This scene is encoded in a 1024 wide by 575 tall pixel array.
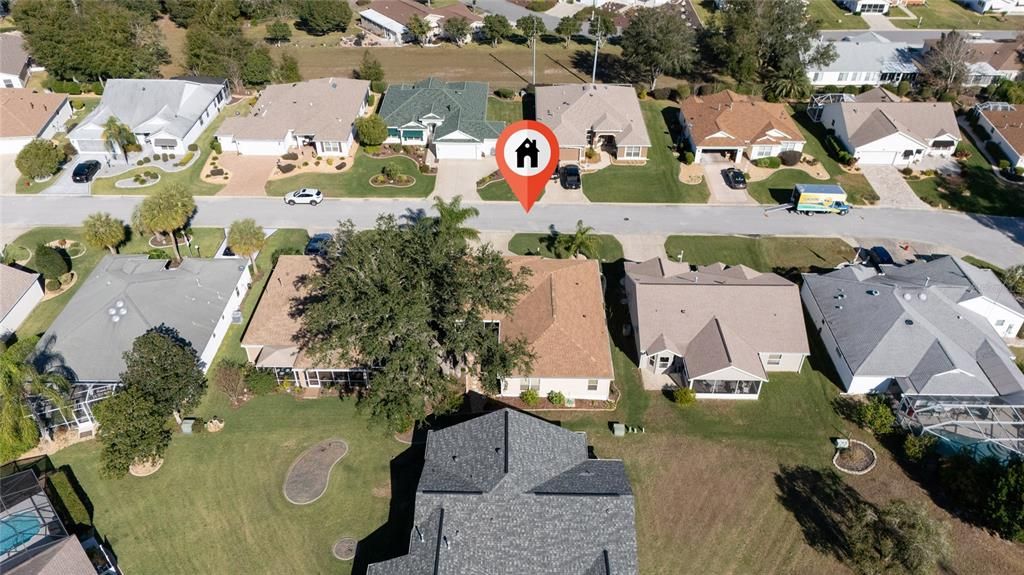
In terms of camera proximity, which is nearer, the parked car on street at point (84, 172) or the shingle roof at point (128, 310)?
the shingle roof at point (128, 310)

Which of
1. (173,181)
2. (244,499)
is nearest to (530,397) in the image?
(244,499)

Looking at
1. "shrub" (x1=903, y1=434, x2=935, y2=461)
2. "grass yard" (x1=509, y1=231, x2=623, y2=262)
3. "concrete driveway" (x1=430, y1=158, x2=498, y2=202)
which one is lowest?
"concrete driveway" (x1=430, y1=158, x2=498, y2=202)

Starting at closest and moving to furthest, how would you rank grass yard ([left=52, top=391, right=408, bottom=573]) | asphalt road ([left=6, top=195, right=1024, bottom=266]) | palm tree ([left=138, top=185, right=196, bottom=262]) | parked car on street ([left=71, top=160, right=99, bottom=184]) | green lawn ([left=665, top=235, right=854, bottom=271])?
grass yard ([left=52, top=391, right=408, bottom=573]) < palm tree ([left=138, top=185, right=196, bottom=262]) < green lawn ([left=665, top=235, right=854, bottom=271]) < asphalt road ([left=6, top=195, right=1024, bottom=266]) < parked car on street ([left=71, top=160, right=99, bottom=184])

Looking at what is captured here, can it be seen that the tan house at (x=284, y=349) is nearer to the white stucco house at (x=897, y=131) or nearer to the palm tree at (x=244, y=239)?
the palm tree at (x=244, y=239)

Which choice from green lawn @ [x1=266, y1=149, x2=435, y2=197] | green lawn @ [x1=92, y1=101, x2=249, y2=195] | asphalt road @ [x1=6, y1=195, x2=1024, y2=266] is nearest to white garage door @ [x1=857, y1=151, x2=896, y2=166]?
asphalt road @ [x1=6, y1=195, x2=1024, y2=266]

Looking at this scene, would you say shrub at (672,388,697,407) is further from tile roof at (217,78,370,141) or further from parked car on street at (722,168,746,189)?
tile roof at (217,78,370,141)

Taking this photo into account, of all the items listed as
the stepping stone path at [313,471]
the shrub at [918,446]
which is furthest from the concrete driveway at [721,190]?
the stepping stone path at [313,471]
